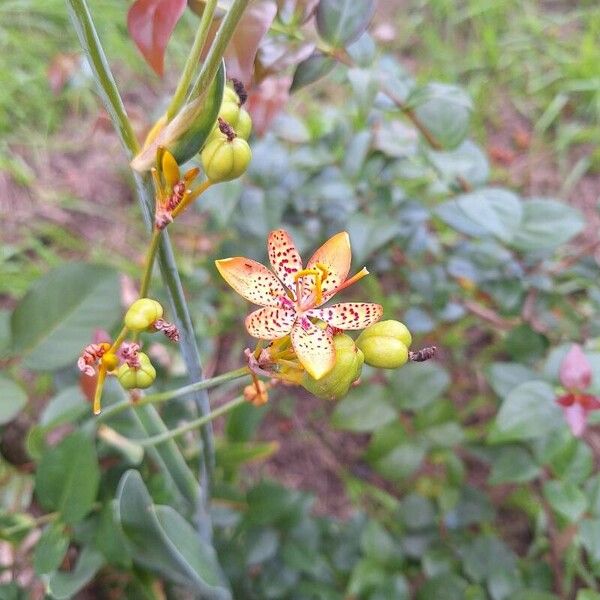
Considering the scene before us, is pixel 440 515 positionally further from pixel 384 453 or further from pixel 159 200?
pixel 159 200

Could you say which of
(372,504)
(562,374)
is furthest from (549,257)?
(372,504)

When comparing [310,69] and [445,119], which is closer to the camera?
[310,69]

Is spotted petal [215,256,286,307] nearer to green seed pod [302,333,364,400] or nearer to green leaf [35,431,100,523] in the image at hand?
green seed pod [302,333,364,400]

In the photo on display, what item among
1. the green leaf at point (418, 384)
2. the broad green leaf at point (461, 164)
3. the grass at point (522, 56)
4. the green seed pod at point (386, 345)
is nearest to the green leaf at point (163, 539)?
the green seed pod at point (386, 345)

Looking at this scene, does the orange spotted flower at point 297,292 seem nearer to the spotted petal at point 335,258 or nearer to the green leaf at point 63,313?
the spotted petal at point 335,258

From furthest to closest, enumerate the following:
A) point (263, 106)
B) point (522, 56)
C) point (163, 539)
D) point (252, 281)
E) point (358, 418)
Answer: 1. point (522, 56)
2. point (358, 418)
3. point (263, 106)
4. point (163, 539)
5. point (252, 281)

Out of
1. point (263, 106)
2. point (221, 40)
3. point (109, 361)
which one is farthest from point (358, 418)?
point (221, 40)

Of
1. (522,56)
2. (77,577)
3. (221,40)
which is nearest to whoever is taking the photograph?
(221,40)

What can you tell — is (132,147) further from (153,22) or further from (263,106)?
(263,106)
